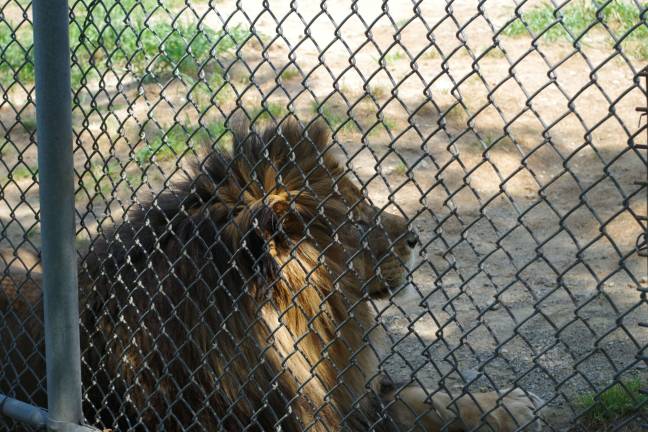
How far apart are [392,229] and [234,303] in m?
0.92

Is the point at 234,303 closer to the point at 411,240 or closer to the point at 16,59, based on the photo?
the point at 411,240

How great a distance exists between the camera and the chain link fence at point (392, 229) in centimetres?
261

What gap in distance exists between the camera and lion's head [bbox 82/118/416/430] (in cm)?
298

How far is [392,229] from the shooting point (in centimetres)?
364

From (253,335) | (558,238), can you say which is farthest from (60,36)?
(558,238)

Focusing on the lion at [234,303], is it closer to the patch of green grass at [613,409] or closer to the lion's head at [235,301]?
the lion's head at [235,301]

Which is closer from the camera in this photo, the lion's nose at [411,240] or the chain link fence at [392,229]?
the chain link fence at [392,229]

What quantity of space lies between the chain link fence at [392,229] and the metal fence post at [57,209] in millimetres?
174

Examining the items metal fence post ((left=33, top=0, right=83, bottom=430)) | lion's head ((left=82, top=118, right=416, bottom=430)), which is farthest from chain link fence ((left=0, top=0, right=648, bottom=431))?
metal fence post ((left=33, top=0, right=83, bottom=430))

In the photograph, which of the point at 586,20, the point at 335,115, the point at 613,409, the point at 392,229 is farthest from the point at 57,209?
the point at 586,20

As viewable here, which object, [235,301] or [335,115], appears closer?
[235,301]

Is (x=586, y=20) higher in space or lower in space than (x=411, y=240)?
higher

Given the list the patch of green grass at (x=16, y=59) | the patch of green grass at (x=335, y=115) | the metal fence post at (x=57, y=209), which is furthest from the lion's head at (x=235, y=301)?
the patch of green grass at (x=16, y=59)

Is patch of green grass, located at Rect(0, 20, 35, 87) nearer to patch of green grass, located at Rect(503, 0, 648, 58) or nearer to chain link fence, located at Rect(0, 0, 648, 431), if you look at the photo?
chain link fence, located at Rect(0, 0, 648, 431)
